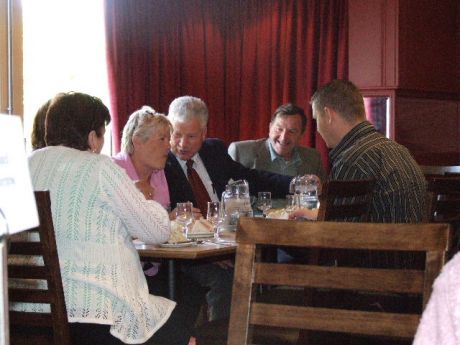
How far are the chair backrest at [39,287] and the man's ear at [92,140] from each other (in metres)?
0.38

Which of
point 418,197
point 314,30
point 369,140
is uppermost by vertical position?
point 314,30

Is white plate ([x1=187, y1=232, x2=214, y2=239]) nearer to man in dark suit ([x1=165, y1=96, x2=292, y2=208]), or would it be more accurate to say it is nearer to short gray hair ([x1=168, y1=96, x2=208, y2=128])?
man in dark suit ([x1=165, y1=96, x2=292, y2=208])

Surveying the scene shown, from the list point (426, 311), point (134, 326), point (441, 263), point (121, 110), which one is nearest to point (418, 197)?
point (134, 326)

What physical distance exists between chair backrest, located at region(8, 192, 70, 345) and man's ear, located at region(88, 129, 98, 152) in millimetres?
383

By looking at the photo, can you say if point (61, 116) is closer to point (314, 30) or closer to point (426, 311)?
point (426, 311)

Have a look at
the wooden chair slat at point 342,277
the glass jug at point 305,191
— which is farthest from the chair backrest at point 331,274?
the glass jug at point 305,191

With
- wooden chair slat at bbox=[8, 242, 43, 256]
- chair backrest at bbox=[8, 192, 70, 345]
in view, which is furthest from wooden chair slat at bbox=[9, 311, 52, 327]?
wooden chair slat at bbox=[8, 242, 43, 256]

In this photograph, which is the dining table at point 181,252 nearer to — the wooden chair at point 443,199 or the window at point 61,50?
the wooden chair at point 443,199

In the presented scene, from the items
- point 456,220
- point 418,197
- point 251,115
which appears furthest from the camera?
point 251,115

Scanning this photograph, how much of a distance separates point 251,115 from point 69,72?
2027 millimetres

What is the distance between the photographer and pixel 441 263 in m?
1.60

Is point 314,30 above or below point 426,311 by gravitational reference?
above

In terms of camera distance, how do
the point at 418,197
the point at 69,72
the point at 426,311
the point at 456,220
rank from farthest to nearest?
the point at 69,72 → the point at 456,220 → the point at 418,197 → the point at 426,311

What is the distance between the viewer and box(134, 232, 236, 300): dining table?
2969 mm
